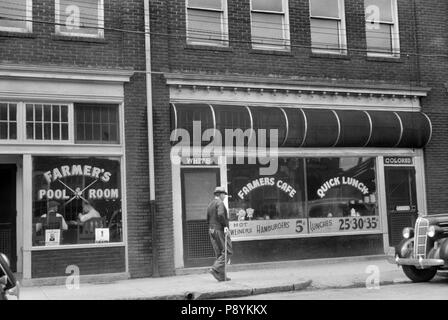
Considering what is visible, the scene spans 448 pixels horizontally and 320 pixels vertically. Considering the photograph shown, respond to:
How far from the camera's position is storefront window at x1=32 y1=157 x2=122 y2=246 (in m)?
11.7

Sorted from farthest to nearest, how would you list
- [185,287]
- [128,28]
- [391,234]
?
[391,234] < [128,28] < [185,287]

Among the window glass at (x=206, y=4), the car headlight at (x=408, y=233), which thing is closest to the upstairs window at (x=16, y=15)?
the window glass at (x=206, y=4)

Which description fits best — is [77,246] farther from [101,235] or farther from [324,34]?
[324,34]

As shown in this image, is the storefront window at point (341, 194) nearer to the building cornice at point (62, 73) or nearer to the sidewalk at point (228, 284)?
the sidewalk at point (228, 284)

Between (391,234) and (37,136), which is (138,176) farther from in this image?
(391,234)

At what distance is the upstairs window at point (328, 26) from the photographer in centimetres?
1452

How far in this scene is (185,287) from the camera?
1060cm

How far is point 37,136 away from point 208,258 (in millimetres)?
4583

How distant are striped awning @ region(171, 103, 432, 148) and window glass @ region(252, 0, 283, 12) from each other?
2.52 meters

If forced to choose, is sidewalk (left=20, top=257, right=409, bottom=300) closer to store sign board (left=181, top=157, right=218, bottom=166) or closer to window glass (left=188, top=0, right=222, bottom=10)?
store sign board (left=181, top=157, right=218, bottom=166)

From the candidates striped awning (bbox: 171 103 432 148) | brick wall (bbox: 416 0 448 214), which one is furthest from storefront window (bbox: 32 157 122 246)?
brick wall (bbox: 416 0 448 214)

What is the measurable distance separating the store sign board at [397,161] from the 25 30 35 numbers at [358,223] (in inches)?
59.4
